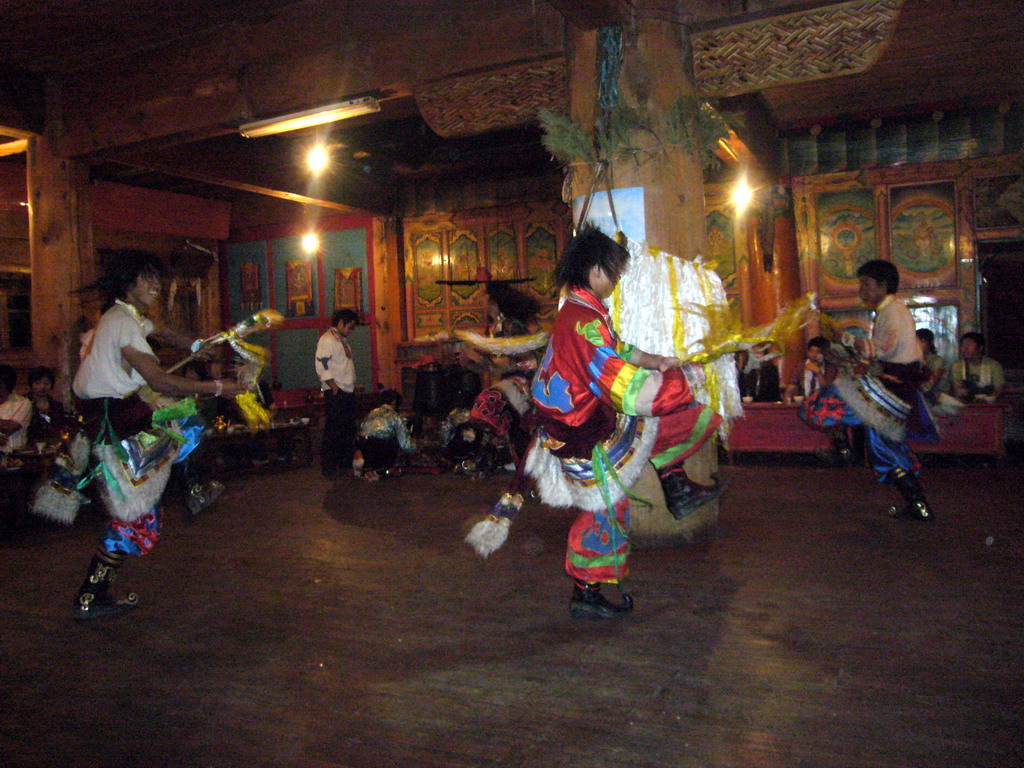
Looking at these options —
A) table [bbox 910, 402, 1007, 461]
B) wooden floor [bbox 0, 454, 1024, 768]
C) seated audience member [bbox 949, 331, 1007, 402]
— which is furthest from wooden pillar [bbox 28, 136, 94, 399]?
seated audience member [bbox 949, 331, 1007, 402]

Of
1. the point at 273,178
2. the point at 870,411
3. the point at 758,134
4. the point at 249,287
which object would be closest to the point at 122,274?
the point at 870,411

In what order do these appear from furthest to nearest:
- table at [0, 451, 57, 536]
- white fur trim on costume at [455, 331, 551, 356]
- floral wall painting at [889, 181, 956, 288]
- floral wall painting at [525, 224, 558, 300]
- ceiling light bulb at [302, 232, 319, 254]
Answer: ceiling light bulb at [302, 232, 319, 254], floral wall painting at [525, 224, 558, 300], floral wall painting at [889, 181, 956, 288], table at [0, 451, 57, 536], white fur trim on costume at [455, 331, 551, 356]

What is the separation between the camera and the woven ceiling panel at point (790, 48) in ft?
15.0

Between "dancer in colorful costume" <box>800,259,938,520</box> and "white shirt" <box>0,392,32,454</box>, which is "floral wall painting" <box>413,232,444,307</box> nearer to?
"white shirt" <box>0,392,32,454</box>

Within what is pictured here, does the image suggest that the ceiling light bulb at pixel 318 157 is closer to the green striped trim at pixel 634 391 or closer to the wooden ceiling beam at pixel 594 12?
the wooden ceiling beam at pixel 594 12

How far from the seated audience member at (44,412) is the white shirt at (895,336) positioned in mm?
6554

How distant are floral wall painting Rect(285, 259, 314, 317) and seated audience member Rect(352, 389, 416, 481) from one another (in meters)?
6.06

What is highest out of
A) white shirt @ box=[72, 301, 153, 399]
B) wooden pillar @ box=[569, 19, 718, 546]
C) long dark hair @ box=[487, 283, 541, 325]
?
wooden pillar @ box=[569, 19, 718, 546]

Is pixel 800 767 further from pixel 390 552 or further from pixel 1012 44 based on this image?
pixel 1012 44

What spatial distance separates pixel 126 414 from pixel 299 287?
10.3 metres

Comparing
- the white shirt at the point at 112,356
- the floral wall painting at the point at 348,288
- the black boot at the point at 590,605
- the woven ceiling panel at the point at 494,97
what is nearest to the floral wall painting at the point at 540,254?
the floral wall painting at the point at 348,288

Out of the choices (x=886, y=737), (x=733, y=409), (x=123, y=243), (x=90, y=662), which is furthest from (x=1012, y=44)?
(x=123, y=243)

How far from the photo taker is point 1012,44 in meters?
7.48

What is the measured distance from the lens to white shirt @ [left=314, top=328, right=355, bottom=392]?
317 inches
